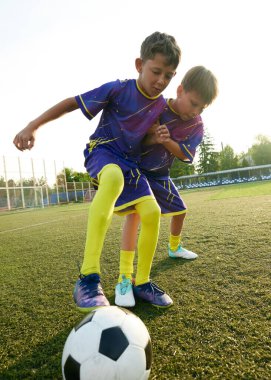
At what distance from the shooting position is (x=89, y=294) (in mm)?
1780

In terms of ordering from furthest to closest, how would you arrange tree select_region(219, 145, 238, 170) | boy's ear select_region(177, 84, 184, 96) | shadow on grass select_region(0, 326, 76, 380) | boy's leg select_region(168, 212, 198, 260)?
tree select_region(219, 145, 238, 170) → boy's leg select_region(168, 212, 198, 260) → boy's ear select_region(177, 84, 184, 96) → shadow on grass select_region(0, 326, 76, 380)

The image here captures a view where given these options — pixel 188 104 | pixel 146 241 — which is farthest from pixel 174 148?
pixel 146 241

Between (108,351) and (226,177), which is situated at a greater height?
(108,351)

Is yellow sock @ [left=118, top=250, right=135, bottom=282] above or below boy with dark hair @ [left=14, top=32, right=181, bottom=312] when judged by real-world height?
below

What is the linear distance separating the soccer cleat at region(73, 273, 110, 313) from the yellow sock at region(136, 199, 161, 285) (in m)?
0.39

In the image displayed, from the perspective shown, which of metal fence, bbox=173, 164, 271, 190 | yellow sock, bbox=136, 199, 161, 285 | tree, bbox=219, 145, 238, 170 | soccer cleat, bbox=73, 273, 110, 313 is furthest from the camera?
tree, bbox=219, 145, 238, 170

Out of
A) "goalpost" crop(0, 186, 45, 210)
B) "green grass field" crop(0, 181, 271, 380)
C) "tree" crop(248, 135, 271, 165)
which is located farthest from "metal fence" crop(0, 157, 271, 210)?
"tree" crop(248, 135, 271, 165)

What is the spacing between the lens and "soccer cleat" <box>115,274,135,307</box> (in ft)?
6.37

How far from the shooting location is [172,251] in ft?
10.4

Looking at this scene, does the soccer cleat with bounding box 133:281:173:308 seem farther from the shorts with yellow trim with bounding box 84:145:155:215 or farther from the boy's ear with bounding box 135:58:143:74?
the boy's ear with bounding box 135:58:143:74

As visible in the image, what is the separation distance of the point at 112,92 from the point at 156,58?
0.41 metres

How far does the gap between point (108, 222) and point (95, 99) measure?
0.96 meters

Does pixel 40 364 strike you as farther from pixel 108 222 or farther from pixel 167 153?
pixel 167 153

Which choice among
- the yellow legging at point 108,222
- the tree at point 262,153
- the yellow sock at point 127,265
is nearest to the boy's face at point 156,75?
the yellow legging at point 108,222
